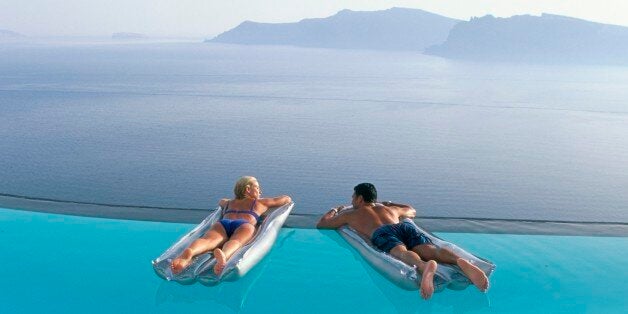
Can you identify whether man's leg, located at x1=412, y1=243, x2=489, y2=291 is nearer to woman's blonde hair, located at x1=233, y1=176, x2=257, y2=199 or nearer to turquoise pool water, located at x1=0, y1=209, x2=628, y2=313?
turquoise pool water, located at x1=0, y1=209, x2=628, y2=313

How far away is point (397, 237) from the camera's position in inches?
164

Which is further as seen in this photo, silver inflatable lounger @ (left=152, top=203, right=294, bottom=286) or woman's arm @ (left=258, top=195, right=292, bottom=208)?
woman's arm @ (left=258, top=195, right=292, bottom=208)

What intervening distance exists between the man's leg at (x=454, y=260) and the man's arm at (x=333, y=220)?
80 cm

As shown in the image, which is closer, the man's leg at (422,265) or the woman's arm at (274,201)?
the man's leg at (422,265)

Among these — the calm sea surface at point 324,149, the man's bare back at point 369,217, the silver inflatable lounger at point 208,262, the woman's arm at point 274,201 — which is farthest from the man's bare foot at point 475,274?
the calm sea surface at point 324,149

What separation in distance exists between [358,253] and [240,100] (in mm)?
23294

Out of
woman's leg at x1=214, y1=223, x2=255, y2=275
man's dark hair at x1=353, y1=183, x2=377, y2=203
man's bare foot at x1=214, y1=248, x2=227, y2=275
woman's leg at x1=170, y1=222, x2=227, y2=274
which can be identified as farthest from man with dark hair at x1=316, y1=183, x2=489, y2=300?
man's bare foot at x1=214, y1=248, x2=227, y2=275

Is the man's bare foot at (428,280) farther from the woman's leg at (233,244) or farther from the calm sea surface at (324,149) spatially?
the calm sea surface at (324,149)

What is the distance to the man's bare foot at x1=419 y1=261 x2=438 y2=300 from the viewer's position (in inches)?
138

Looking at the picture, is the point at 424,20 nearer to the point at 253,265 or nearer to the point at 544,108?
the point at 544,108

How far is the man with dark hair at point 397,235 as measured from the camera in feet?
11.8

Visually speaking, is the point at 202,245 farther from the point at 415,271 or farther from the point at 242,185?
the point at 415,271

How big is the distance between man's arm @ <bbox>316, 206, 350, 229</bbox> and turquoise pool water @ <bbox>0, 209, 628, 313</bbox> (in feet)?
0.25

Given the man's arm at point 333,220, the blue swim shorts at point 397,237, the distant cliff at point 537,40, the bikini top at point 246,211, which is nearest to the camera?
the blue swim shorts at point 397,237
